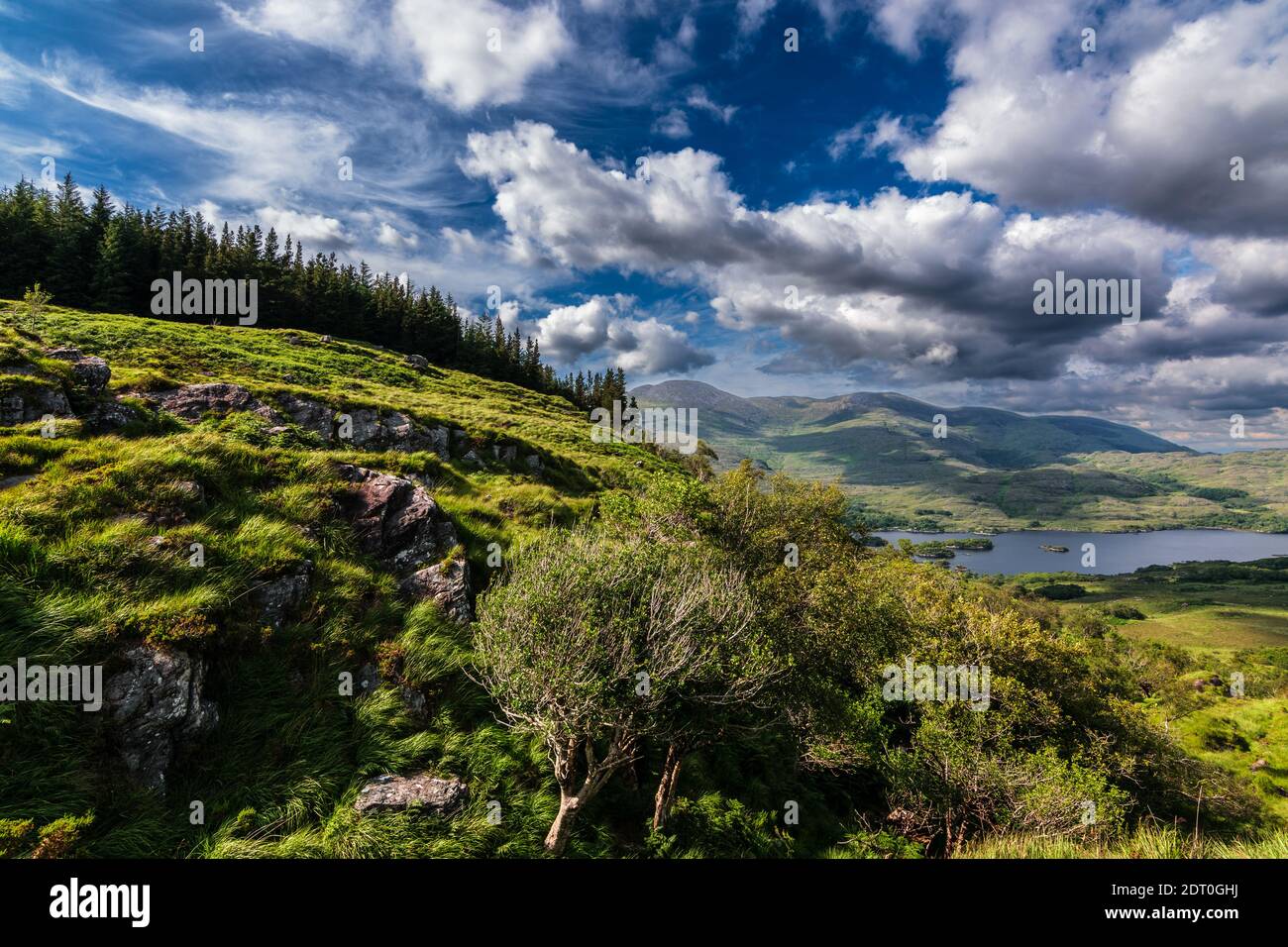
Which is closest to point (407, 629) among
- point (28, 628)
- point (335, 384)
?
point (28, 628)

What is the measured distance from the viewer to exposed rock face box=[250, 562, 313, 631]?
1146 cm

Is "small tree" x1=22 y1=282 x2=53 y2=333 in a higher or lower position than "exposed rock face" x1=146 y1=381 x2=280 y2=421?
higher

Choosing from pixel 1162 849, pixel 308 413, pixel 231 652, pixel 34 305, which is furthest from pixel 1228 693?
pixel 34 305

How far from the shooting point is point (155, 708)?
8.70m

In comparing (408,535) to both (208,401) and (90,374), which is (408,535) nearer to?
(90,374)

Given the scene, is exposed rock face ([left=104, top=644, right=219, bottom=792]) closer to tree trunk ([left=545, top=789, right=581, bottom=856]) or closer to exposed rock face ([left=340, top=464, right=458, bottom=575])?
exposed rock face ([left=340, top=464, right=458, bottom=575])

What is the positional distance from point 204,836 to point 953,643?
28.3 meters

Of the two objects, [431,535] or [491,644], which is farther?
[431,535]

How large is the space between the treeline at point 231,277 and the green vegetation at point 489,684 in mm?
86939

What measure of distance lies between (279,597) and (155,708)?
11.2ft

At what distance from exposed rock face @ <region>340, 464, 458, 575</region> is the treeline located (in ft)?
307

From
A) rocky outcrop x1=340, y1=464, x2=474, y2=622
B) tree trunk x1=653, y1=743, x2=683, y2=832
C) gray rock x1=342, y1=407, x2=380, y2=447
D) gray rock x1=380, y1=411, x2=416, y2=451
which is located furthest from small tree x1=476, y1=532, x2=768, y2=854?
gray rock x1=342, y1=407, x2=380, y2=447

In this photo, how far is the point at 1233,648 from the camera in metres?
142
